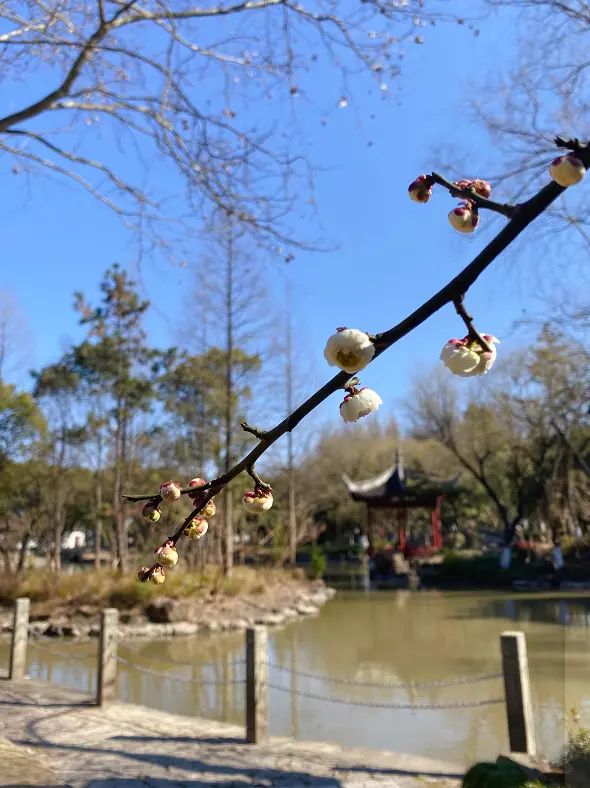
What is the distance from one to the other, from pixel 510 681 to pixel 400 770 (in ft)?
2.36

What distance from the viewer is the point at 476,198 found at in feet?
2.53

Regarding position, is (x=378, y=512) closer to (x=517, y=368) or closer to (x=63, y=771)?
(x=517, y=368)

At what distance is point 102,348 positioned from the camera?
12.4 metres

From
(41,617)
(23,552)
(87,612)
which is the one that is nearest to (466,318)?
(87,612)

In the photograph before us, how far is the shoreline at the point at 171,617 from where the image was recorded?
816cm

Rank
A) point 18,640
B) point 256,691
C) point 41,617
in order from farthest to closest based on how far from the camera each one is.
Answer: point 41,617, point 18,640, point 256,691

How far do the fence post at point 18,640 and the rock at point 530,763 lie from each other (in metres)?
3.80

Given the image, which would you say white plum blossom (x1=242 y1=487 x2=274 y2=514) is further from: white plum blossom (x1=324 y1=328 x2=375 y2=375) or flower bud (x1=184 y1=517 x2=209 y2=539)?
white plum blossom (x1=324 y1=328 x2=375 y2=375)

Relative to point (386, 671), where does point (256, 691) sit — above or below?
above

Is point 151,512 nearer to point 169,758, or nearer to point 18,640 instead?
point 169,758

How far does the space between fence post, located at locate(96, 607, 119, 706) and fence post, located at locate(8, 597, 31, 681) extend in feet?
3.42

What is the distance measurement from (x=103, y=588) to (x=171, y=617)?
3.96ft

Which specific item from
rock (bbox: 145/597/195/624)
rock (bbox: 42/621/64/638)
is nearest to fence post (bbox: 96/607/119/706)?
rock (bbox: 42/621/64/638)

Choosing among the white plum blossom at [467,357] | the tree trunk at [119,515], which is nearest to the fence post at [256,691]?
the white plum blossom at [467,357]
